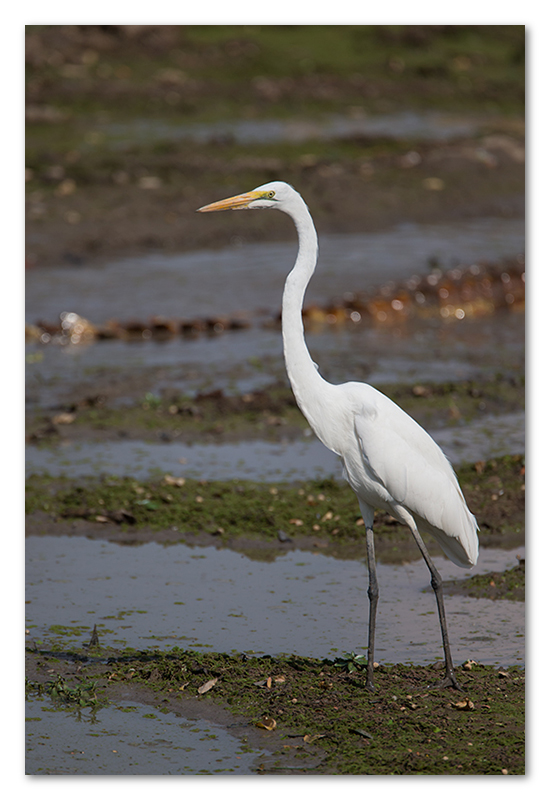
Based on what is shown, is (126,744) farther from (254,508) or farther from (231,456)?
(231,456)

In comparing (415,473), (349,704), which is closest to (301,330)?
(415,473)

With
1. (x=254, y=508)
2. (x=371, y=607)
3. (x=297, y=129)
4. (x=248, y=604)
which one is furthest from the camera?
(x=297, y=129)

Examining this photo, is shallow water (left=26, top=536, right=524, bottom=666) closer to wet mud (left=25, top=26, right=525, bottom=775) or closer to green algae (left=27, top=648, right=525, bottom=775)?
wet mud (left=25, top=26, right=525, bottom=775)

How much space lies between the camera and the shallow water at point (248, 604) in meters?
4.57

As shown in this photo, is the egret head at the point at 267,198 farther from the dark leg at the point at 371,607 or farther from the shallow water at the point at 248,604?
the shallow water at the point at 248,604

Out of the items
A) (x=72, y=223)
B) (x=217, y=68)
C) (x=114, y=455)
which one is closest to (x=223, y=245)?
(x=72, y=223)

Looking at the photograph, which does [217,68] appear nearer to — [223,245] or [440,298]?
[223,245]

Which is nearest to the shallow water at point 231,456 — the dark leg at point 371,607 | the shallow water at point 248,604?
the shallow water at point 248,604

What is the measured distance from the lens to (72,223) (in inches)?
543

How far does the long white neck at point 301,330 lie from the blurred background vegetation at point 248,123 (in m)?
9.12

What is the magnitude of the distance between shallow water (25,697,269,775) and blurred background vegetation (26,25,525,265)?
9504 mm

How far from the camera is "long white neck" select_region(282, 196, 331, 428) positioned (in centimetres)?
395

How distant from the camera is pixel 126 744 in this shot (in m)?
3.62

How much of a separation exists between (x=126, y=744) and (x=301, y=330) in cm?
178
